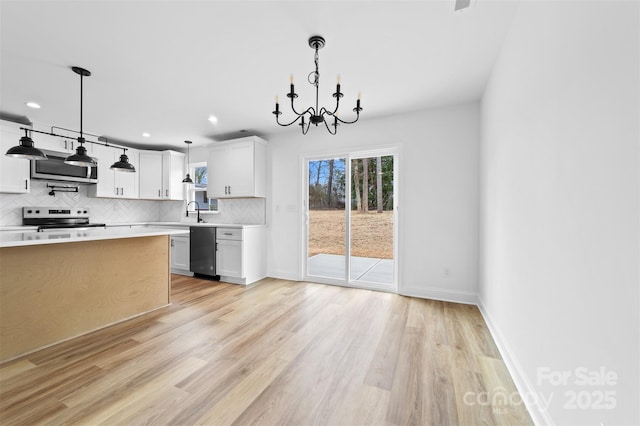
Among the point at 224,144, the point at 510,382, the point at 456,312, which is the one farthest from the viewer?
the point at 224,144

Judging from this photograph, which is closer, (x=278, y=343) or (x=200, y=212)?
(x=278, y=343)

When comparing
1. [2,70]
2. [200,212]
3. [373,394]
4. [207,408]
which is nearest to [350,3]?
[373,394]

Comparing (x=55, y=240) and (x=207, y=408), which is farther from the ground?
(x=55, y=240)


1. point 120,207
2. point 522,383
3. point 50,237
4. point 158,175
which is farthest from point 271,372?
point 120,207

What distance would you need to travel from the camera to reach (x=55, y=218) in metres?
4.29

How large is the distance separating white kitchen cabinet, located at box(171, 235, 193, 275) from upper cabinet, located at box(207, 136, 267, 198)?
36.4 inches

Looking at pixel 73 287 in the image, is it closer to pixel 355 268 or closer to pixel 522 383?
pixel 355 268

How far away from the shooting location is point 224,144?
179 inches

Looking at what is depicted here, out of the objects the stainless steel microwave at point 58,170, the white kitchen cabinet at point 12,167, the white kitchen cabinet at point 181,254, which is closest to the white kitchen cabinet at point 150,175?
the stainless steel microwave at point 58,170

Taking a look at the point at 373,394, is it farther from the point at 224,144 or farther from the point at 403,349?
the point at 224,144

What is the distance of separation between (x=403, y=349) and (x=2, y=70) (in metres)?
4.39

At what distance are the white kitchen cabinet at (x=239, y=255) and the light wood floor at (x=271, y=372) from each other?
1.17 metres

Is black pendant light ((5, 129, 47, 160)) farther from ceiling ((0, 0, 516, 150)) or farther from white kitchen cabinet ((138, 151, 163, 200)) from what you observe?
white kitchen cabinet ((138, 151, 163, 200))

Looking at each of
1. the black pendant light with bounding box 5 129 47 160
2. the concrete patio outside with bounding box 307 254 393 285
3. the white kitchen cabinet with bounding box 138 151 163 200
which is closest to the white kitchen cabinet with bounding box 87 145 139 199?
the white kitchen cabinet with bounding box 138 151 163 200
